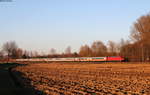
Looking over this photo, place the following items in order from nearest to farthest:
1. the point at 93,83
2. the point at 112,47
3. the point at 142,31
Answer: the point at 93,83, the point at 142,31, the point at 112,47

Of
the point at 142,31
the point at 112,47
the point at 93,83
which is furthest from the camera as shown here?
the point at 112,47

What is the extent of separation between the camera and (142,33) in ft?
249

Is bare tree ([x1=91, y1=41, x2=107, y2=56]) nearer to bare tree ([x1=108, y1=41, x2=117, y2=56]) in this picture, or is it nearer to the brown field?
bare tree ([x1=108, y1=41, x2=117, y2=56])

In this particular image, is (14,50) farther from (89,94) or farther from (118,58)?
(89,94)

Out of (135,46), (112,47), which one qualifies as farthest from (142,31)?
(112,47)

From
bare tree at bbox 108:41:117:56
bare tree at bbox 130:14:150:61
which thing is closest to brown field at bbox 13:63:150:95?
bare tree at bbox 130:14:150:61

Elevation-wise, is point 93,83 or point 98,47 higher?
point 98,47

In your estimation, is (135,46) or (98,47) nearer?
(135,46)

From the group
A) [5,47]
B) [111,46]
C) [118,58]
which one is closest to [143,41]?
[118,58]

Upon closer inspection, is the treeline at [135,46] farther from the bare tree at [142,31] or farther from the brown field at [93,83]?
the brown field at [93,83]

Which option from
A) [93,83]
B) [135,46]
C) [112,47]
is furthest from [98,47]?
[93,83]

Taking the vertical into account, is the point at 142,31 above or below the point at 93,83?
above

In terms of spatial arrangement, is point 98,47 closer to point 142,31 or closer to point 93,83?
point 142,31

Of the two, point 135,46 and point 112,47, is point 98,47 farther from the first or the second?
point 135,46
